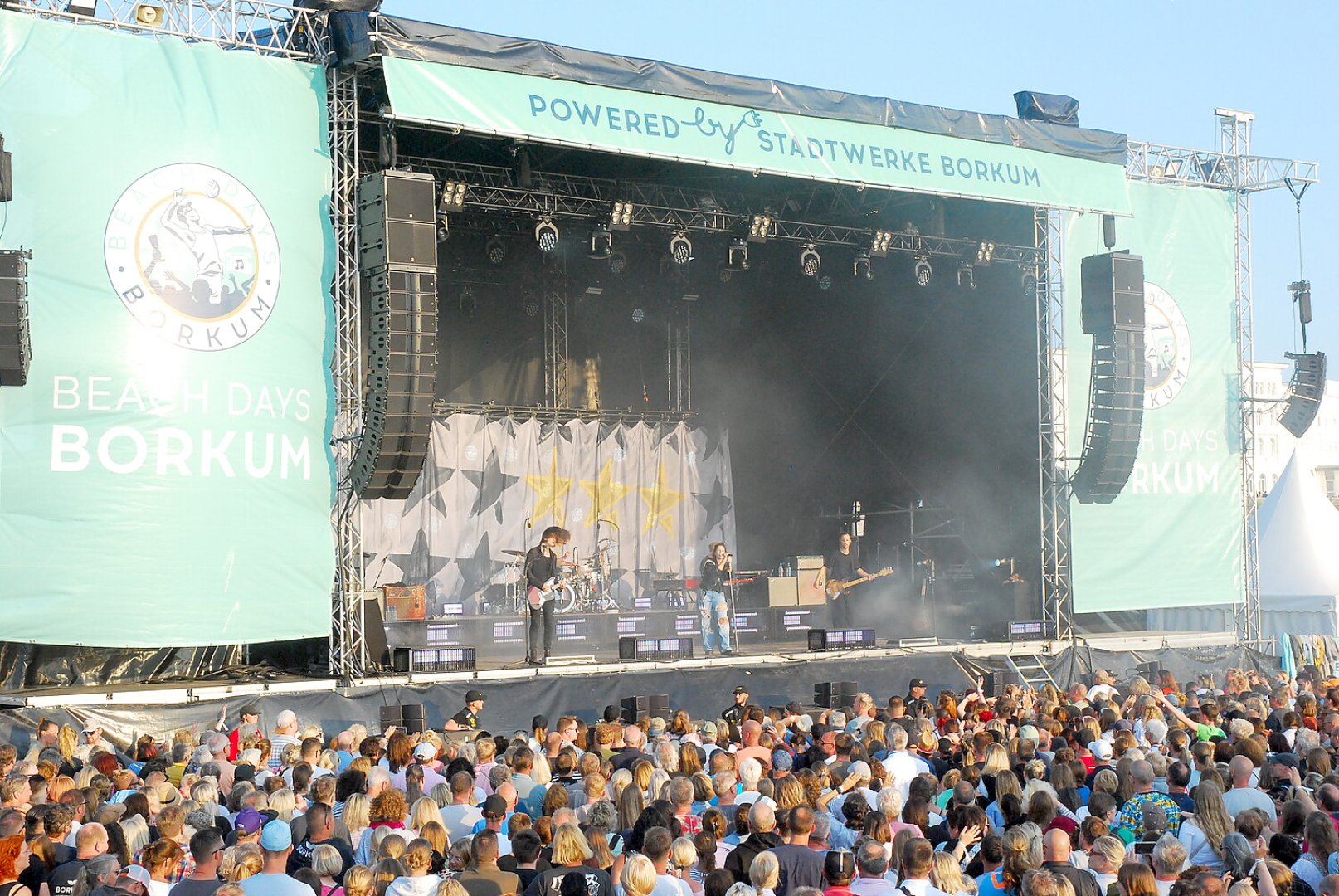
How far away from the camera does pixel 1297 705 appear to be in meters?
11.3

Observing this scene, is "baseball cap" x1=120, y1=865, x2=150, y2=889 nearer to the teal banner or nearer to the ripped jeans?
the teal banner

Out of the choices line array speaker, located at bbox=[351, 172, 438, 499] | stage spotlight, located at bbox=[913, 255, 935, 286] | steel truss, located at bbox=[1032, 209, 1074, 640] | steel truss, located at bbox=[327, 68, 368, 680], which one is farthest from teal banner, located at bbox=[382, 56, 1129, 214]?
stage spotlight, located at bbox=[913, 255, 935, 286]

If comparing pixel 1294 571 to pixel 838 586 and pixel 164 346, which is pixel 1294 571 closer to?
pixel 838 586

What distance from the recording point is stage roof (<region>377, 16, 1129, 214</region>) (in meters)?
14.4

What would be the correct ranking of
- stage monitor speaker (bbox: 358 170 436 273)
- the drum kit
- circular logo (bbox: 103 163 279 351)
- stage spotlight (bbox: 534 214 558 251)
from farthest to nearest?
the drum kit < stage spotlight (bbox: 534 214 558 251) < stage monitor speaker (bbox: 358 170 436 273) < circular logo (bbox: 103 163 279 351)

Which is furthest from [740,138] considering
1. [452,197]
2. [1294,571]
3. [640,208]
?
[1294,571]

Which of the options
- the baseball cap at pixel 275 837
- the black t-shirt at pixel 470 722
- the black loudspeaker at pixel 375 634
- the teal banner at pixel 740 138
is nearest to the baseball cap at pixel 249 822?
the baseball cap at pixel 275 837

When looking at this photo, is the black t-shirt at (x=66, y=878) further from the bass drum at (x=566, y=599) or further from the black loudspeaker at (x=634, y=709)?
the bass drum at (x=566, y=599)

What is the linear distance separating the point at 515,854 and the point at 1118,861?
247 cm

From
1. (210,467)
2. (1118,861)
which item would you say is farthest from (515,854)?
(210,467)

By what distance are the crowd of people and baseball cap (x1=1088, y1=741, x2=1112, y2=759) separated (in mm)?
12

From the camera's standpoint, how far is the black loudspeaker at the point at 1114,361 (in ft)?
61.5

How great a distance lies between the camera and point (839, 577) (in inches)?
821

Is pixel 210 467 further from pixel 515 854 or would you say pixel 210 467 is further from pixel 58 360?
pixel 515 854
